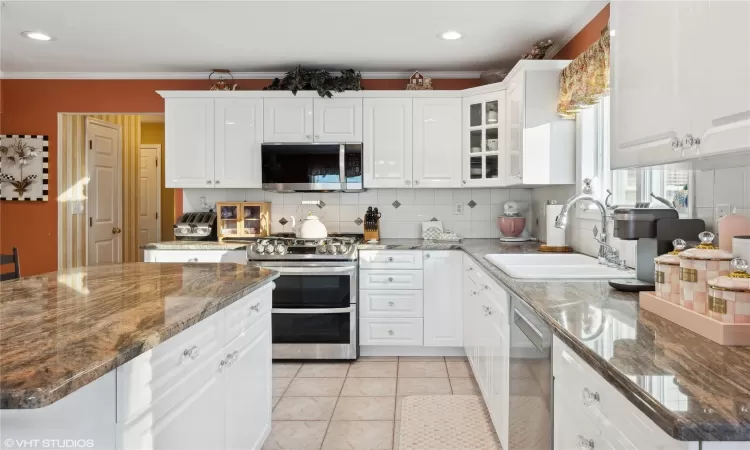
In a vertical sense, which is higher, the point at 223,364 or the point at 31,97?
the point at 31,97

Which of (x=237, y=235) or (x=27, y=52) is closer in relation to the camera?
(x=27, y=52)

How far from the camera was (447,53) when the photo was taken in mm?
3943

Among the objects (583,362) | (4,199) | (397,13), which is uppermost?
(397,13)

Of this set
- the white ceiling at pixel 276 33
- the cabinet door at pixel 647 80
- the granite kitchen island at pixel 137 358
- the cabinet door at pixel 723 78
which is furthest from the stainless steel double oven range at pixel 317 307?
the cabinet door at pixel 723 78

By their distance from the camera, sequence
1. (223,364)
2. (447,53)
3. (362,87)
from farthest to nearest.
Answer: (362,87) → (447,53) → (223,364)

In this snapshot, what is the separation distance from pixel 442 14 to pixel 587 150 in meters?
1.25

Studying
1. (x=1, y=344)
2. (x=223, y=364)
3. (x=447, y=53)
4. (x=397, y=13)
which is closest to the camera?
(x=1, y=344)

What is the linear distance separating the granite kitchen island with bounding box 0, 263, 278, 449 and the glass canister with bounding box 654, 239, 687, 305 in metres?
1.32

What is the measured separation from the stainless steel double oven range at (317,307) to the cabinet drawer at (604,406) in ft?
8.14

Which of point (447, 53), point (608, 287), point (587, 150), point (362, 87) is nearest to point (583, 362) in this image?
point (608, 287)

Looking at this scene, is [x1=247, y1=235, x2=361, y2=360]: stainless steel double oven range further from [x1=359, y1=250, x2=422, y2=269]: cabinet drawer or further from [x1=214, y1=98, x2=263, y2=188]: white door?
[x1=214, y1=98, x2=263, y2=188]: white door

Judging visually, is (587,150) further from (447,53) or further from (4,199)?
(4,199)

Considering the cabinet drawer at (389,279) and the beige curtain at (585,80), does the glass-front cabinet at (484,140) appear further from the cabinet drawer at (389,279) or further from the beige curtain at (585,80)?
the cabinet drawer at (389,279)

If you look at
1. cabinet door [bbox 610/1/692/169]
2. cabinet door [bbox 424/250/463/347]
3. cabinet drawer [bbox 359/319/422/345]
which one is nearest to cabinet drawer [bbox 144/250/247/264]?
cabinet drawer [bbox 359/319/422/345]
